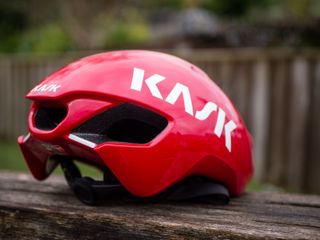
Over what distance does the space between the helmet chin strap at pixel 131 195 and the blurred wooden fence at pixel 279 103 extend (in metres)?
2.57

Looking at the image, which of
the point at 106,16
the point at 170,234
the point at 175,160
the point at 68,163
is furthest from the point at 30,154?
the point at 106,16

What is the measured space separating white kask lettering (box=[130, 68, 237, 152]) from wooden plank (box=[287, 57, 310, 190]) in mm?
2593

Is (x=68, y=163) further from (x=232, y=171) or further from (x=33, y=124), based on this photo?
(x=232, y=171)

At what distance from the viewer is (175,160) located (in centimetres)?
134

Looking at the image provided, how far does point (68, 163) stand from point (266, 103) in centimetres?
293

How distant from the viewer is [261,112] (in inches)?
168

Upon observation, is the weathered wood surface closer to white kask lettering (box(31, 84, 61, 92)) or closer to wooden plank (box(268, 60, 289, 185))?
white kask lettering (box(31, 84, 61, 92))

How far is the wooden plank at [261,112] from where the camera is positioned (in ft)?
13.8

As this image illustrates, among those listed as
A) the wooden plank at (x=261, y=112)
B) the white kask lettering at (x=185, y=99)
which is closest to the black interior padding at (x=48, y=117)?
the white kask lettering at (x=185, y=99)

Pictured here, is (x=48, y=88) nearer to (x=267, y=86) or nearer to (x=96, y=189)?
(x=96, y=189)

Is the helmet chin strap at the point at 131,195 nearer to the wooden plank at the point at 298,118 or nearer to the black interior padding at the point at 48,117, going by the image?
the black interior padding at the point at 48,117

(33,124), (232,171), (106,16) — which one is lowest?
(232,171)

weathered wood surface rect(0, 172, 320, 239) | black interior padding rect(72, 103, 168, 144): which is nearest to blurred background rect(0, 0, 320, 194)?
weathered wood surface rect(0, 172, 320, 239)

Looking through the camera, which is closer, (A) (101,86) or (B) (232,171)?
(A) (101,86)
